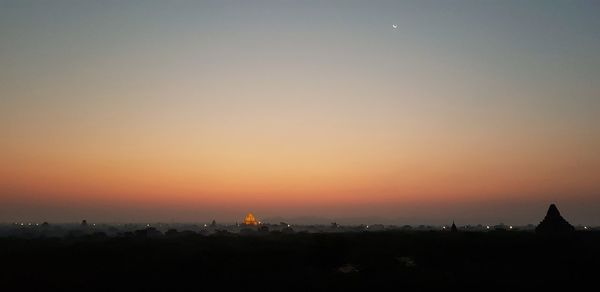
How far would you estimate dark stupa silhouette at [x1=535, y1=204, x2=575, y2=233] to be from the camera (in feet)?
193

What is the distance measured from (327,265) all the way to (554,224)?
98.7 ft

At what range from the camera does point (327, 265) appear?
45312mm

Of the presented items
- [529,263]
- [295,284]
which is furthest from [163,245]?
[529,263]

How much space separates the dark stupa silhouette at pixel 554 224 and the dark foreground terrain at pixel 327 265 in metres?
3.14

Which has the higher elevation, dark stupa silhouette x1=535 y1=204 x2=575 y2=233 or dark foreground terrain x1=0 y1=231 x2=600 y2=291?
dark stupa silhouette x1=535 y1=204 x2=575 y2=233

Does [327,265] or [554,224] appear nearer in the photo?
[327,265]

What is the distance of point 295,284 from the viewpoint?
35.6 metres

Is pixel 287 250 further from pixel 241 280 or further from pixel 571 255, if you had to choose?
pixel 571 255

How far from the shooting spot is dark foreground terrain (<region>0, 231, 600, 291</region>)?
35.1 metres

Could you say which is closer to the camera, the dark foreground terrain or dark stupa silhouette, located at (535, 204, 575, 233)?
the dark foreground terrain

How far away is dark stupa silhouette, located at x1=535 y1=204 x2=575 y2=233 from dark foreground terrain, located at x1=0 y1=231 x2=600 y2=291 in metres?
3.14

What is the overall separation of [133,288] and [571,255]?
3557 cm

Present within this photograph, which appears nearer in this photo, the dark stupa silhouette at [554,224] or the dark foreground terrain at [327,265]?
the dark foreground terrain at [327,265]

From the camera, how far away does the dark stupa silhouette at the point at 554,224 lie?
2313 inches
